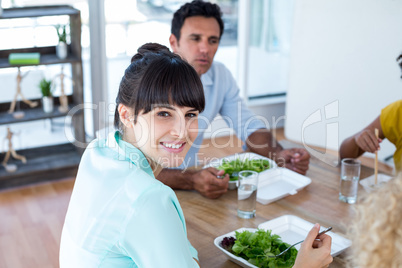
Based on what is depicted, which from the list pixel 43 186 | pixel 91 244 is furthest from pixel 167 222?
pixel 43 186

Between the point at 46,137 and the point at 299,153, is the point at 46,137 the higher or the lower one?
the lower one

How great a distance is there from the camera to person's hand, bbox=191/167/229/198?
194 centimetres

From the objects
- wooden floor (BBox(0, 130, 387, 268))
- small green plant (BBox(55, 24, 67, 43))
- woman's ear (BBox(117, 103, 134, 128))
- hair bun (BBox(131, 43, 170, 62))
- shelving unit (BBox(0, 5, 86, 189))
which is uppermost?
hair bun (BBox(131, 43, 170, 62))

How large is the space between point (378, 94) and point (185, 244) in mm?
3386

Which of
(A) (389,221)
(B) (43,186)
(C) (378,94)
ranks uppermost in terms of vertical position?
(A) (389,221)

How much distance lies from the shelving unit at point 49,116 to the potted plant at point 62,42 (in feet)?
0.15

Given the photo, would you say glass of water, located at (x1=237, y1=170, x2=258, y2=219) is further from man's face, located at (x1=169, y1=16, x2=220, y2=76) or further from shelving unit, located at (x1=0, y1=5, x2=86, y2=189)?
shelving unit, located at (x1=0, y1=5, x2=86, y2=189)

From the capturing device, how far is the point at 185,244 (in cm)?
126

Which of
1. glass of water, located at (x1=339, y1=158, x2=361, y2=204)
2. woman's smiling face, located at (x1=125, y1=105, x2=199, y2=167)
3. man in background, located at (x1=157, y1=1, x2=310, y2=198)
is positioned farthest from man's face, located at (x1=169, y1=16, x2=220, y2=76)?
woman's smiling face, located at (x1=125, y1=105, x2=199, y2=167)

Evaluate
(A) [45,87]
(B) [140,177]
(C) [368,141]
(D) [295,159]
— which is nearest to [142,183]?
(B) [140,177]

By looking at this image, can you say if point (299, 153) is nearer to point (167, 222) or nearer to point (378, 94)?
point (167, 222)

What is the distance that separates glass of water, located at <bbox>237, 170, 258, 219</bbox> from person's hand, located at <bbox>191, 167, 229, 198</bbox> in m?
0.12

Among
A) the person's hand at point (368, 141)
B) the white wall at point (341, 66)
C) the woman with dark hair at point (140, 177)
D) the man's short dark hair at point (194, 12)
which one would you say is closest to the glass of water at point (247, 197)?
the woman with dark hair at point (140, 177)

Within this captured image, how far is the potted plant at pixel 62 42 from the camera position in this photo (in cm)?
373
